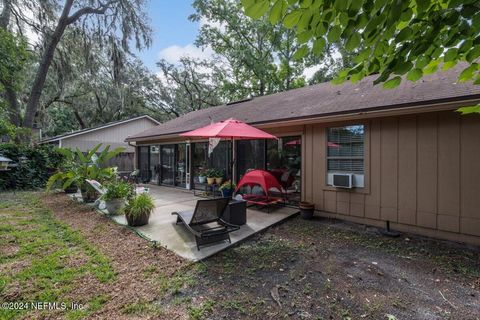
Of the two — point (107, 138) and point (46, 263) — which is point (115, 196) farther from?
point (107, 138)

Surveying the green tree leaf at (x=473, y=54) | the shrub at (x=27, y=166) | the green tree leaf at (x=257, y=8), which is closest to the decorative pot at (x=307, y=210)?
the green tree leaf at (x=473, y=54)

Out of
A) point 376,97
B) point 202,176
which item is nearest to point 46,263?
point 202,176

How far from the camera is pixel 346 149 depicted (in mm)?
5852

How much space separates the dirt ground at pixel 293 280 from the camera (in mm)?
2623

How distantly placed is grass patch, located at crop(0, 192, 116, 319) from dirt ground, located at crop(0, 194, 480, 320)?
11 centimetres

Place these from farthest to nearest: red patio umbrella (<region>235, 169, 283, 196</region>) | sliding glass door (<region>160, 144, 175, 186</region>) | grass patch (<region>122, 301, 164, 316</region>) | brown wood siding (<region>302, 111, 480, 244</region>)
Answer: sliding glass door (<region>160, 144, 175, 186</region>) → red patio umbrella (<region>235, 169, 283, 196</region>) → brown wood siding (<region>302, 111, 480, 244</region>) → grass patch (<region>122, 301, 164, 316</region>)

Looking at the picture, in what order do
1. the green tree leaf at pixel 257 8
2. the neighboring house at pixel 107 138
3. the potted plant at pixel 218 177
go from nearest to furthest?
the green tree leaf at pixel 257 8 < the potted plant at pixel 218 177 < the neighboring house at pixel 107 138

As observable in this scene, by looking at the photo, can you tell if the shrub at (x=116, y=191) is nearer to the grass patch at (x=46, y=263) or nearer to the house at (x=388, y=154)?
the grass patch at (x=46, y=263)

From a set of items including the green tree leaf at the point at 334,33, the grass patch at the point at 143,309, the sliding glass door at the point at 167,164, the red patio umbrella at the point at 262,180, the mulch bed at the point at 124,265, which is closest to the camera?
the green tree leaf at the point at 334,33

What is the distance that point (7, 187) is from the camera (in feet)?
35.2

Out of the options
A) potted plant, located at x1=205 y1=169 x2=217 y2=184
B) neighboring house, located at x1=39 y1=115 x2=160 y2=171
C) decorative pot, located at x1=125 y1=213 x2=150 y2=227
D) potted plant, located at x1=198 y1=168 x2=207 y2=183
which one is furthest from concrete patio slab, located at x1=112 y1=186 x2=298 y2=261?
neighboring house, located at x1=39 y1=115 x2=160 y2=171

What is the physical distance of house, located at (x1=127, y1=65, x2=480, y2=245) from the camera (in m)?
4.43

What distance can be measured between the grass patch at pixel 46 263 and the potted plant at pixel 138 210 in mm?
928

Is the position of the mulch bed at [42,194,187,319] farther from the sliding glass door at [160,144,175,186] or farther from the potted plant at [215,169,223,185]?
the sliding glass door at [160,144,175,186]
